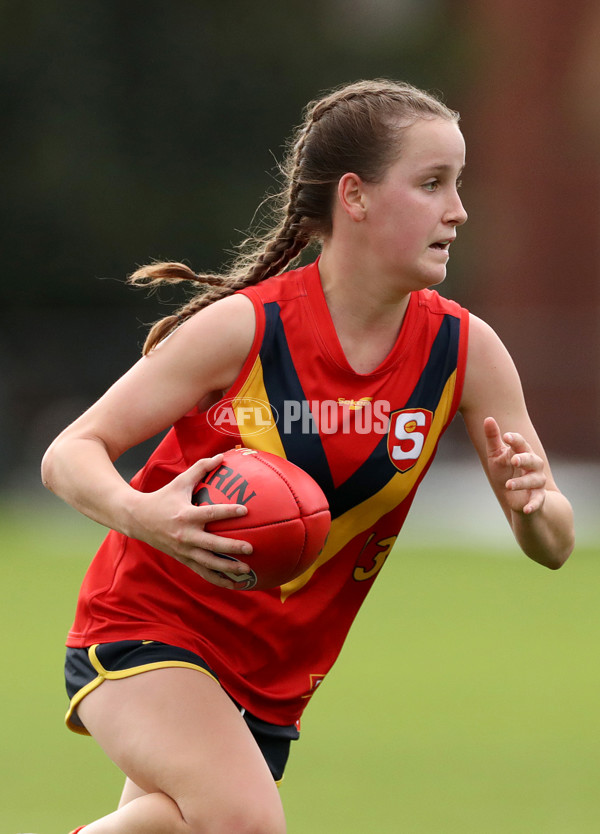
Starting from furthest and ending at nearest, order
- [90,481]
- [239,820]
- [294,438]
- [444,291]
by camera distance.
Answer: [444,291] → [294,438] → [90,481] → [239,820]

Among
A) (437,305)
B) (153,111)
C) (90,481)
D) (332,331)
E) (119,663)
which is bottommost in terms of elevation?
(119,663)

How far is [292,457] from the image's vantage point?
141 inches

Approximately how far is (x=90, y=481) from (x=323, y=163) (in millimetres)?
1060

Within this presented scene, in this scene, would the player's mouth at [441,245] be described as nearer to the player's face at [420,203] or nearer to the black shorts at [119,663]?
the player's face at [420,203]

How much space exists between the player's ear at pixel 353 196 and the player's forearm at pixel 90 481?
0.87 m

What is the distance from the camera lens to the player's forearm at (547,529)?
3541 mm

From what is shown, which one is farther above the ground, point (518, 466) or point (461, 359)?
point (461, 359)

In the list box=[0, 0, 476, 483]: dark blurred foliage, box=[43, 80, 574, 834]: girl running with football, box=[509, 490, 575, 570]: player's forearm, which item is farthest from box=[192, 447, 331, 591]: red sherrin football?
box=[0, 0, 476, 483]: dark blurred foliage

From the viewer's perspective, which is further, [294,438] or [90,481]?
[294,438]

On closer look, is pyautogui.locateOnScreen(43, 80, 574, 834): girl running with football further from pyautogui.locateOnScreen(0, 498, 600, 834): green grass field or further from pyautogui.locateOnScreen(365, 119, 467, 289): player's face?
pyautogui.locateOnScreen(0, 498, 600, 834): green grass field

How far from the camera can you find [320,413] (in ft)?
11.7

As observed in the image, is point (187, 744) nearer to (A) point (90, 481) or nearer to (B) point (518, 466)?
(A) point (90, 481)

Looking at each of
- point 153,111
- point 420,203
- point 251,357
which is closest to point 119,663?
point 251,357

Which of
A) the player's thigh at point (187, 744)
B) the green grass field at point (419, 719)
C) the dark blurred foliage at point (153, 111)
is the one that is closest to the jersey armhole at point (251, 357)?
the player's thigh at point (187, 744)
